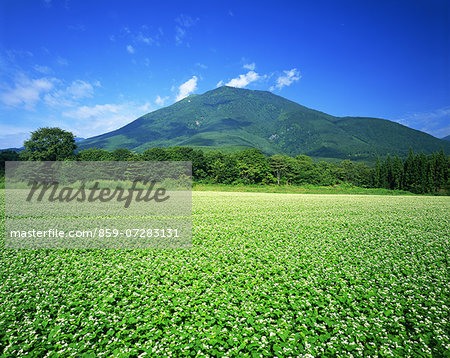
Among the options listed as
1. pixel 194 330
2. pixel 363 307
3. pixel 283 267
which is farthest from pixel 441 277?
pixel 194 330

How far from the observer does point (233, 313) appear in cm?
640

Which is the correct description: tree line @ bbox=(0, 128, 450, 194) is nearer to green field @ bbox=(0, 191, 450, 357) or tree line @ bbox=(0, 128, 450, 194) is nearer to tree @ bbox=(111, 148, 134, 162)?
tree @ bbox=(111, 148, 134, 162)

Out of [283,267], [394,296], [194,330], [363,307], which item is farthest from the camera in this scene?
[283,267]

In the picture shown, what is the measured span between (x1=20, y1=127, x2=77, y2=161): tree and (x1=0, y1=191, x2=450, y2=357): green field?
2493 inches

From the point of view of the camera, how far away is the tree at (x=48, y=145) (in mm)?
60688

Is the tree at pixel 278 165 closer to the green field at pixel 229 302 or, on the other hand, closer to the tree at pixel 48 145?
the tree at pixel 48 145

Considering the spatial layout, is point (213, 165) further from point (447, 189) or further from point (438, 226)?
point (447, 189)

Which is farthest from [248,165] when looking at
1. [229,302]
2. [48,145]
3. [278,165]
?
[229,302]

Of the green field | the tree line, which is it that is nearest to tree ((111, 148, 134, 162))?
the tree line

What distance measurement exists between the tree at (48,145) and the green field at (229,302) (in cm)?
6332

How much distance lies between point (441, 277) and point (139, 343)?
36.9ft

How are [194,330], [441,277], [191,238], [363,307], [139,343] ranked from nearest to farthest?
[139,343] < [194,330] < [363,307] < [441,277] < [191,238]

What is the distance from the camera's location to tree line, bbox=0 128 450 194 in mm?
63344

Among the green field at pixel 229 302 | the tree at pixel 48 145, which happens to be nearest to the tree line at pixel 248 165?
the tree at pixel 48 145
